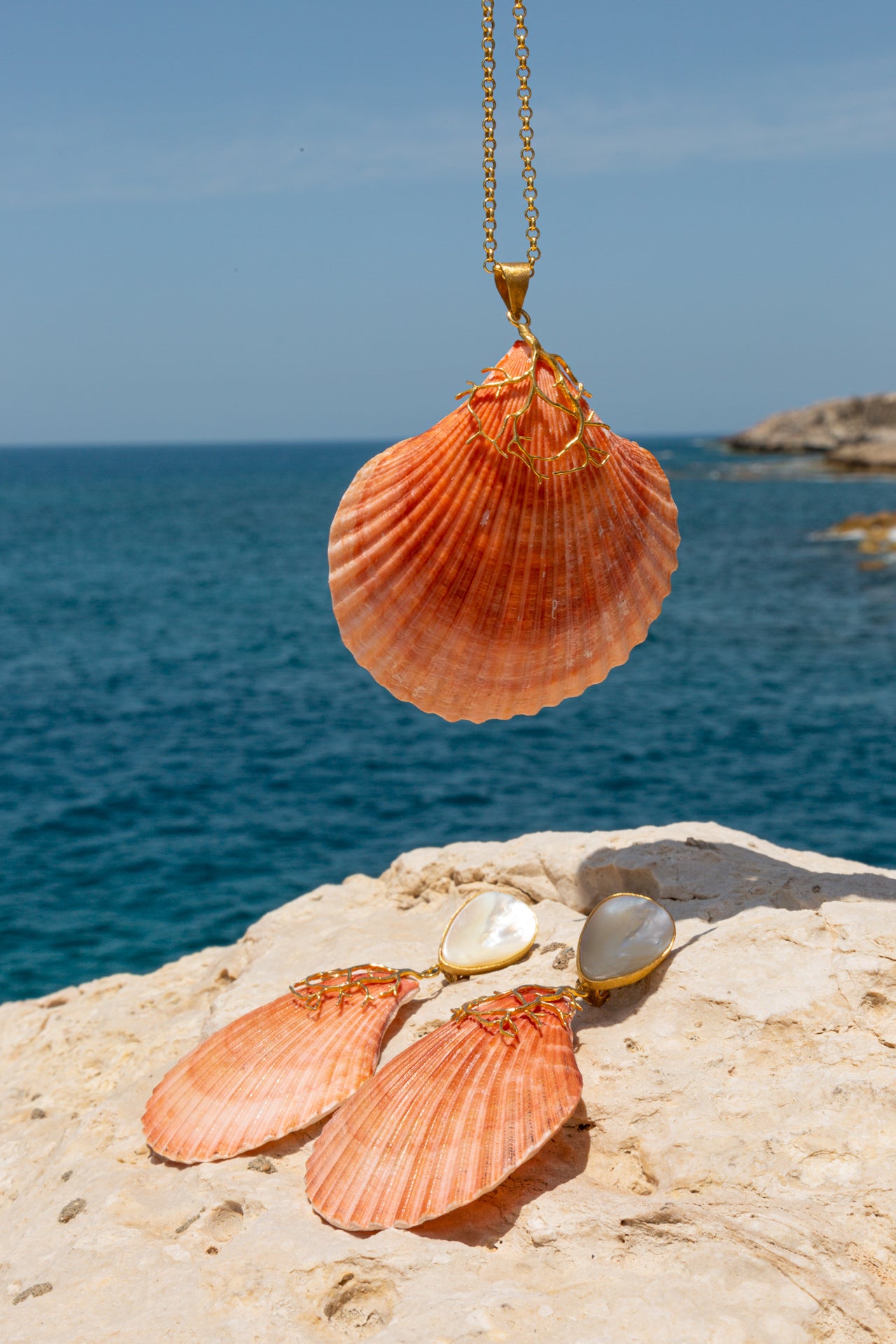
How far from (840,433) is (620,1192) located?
100087 mm

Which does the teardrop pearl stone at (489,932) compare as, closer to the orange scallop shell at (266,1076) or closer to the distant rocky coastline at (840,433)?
the orange scallop shell at (266,1076)

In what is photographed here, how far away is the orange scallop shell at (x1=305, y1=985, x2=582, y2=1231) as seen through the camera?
3.23 m

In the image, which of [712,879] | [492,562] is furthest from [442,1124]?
[492,562]

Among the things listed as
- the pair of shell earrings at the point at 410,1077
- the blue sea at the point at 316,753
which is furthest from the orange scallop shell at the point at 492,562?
the blue sea at the point at 316,753

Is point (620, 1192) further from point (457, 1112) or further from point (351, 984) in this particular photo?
point (351, 984)

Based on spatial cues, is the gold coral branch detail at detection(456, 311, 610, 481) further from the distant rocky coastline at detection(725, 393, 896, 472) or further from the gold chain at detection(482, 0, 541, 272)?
the distant rocky coastline at detection(725, 393, 896, 472)

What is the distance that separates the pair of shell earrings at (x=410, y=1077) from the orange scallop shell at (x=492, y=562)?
3.21 feet

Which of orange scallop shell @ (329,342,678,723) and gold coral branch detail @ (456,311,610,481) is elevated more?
gold coral branch detail @ (456,311,610,481)

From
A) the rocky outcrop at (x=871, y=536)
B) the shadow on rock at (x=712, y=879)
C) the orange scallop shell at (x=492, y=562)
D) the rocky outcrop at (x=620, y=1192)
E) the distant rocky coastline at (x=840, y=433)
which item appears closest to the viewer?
the rocky outcrop at (x=620, y=1192)

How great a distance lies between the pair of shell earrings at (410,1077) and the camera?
329 centimetres

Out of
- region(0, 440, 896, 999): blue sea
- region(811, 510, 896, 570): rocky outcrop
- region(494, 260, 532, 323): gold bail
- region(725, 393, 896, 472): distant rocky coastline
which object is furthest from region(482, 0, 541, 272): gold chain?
region(725, 393, 896, 472): distant rocky coastline

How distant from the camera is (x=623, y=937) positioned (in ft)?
13.4

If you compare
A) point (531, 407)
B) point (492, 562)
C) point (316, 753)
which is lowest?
point (316, 753)

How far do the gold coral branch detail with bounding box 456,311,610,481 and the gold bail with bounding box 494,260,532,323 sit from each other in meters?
0.04
